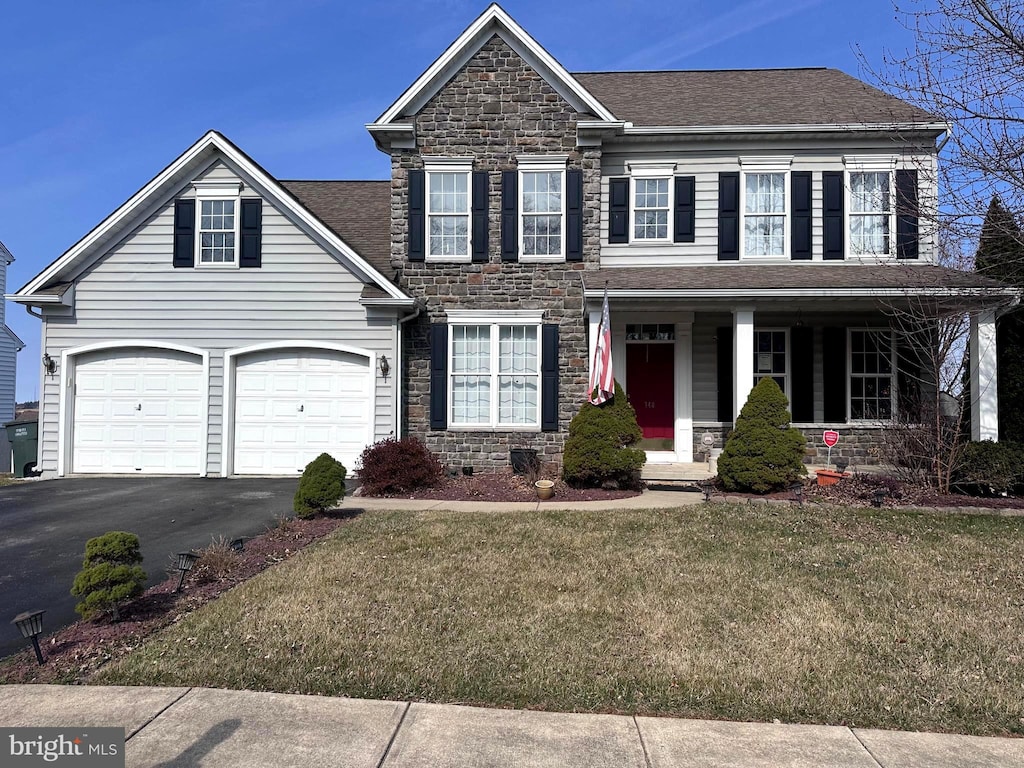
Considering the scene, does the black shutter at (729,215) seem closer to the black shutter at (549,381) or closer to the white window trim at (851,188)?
the white window trim at (851,188)

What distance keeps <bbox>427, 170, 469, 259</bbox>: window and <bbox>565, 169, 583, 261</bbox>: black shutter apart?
2.05 metres

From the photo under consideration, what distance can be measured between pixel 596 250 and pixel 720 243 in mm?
2594

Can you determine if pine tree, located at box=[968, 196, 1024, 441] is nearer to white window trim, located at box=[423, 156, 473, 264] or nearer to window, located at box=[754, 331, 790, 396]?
window, located at box=[754, 331, 790, 396]

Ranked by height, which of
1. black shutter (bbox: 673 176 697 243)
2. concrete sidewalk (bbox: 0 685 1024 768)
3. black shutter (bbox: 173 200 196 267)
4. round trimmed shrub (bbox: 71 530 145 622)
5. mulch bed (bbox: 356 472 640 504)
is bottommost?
concrete sidewalk (bbox: 0 685 1024 768)

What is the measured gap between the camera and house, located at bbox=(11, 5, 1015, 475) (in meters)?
13.3

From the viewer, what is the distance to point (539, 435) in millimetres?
13445

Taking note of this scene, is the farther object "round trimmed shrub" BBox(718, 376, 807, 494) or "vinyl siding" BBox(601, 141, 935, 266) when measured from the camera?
"vinyl siding" BBox(601, 141, 935, 266)

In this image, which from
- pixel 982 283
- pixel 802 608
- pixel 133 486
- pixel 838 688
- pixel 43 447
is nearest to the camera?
pixel 838 688

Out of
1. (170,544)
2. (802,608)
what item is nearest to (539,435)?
(170,544)

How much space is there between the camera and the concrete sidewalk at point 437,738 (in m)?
3.34

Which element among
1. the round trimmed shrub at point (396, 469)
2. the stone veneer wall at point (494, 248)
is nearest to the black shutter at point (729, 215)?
the stone veneer wall at point (494, 248)

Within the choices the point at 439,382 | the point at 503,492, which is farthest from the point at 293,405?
the point at 503,492

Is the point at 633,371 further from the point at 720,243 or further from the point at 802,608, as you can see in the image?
the point at 802,608

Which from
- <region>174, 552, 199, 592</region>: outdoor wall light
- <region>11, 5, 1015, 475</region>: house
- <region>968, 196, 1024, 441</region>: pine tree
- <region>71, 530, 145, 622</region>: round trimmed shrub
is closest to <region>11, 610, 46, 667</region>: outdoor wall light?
<region>71, 530, 145, 622</region>: round trimmed shrub
